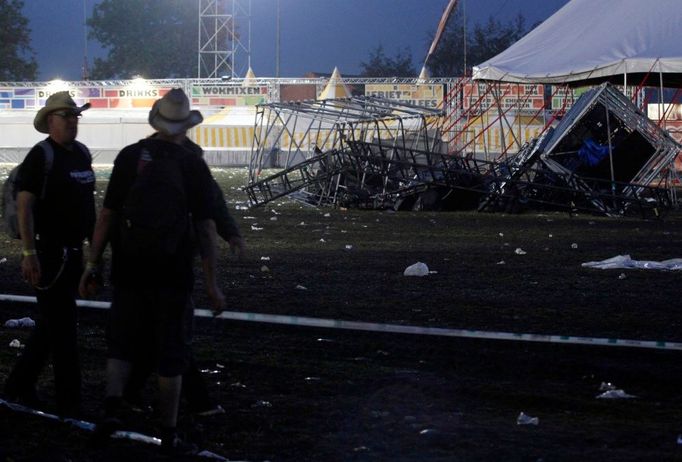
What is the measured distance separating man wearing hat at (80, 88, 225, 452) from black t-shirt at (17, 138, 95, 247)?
0.61 m

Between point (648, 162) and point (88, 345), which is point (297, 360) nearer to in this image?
point (88, 345)

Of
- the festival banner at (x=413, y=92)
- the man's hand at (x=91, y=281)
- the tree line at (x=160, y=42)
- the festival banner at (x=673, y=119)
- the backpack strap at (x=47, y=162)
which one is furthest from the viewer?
the tree line at (x=160, y=42)

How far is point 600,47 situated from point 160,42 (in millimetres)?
77562

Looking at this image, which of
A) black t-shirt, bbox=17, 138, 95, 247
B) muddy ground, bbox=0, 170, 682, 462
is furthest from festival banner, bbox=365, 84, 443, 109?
black t-shirt, bbox=17, 138, 95, 247

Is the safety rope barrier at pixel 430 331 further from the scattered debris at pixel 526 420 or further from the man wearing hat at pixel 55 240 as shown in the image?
A: the scattered debris at pixel 526 420

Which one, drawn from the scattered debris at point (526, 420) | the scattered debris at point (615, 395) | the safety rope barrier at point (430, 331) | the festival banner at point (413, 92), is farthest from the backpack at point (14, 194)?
the festival banner at point (413, 92)

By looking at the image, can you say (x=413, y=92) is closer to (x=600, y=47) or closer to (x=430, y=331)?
(x=600, y=47)

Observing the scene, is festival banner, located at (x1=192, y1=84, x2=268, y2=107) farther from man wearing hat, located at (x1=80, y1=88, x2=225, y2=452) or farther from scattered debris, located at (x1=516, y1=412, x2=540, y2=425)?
man wearing hat, located at (x1=80, y1=88, x2=225, y2=452)

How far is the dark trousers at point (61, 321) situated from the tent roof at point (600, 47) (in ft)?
63.7

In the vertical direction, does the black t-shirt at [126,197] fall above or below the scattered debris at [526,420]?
above

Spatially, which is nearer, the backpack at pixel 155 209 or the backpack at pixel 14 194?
the backpack at pixel 155 209

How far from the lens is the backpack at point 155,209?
525 centimetres

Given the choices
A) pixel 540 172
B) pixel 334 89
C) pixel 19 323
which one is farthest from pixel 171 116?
pixel 334 89

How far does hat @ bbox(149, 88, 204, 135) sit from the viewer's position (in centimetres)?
540
